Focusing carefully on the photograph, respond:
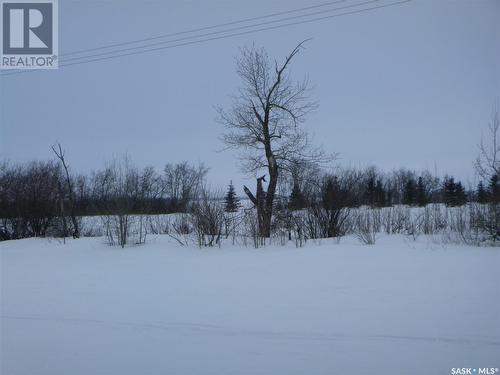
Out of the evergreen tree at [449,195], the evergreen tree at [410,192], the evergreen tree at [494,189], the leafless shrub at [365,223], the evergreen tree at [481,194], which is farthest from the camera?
the evergreen tree at [410,192]

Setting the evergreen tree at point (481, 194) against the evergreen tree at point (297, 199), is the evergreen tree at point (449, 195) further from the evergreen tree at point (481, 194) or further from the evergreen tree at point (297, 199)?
the evergreen tree at point (297, 199)

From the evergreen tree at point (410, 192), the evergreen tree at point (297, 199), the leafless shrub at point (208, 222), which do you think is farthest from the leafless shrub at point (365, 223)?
the evergreen tree at point (410, 192)

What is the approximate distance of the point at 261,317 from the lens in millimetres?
3865

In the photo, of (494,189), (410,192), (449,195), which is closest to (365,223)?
(494,189)

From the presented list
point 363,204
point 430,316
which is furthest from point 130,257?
point 363,204

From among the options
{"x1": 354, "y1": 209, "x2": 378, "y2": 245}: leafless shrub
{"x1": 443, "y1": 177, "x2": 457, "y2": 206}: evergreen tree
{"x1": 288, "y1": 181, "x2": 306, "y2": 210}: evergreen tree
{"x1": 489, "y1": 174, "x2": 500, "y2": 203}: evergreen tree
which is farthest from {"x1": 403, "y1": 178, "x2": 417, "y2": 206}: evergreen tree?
{"x1": 288, "y1": 181, "x2": 306, "y2": 210}: evergreen tree

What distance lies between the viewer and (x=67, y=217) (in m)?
14.5

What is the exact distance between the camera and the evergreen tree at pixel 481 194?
984 cm

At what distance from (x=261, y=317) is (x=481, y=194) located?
432 inches

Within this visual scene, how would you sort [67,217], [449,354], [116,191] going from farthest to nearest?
[67,217], [116,191], [449,354]

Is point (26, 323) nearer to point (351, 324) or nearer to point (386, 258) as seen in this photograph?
point (351, 324)

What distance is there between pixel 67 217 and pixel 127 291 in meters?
12.2

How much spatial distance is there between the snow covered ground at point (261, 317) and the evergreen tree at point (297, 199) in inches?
180

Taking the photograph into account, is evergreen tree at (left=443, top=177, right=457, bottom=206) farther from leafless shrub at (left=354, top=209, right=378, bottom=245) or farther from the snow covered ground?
the snow covered ground
